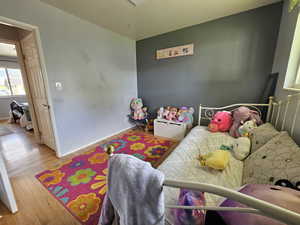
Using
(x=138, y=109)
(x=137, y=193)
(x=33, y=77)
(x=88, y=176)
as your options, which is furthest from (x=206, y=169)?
(x=33, y=77)

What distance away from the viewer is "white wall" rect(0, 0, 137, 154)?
6.01 feet

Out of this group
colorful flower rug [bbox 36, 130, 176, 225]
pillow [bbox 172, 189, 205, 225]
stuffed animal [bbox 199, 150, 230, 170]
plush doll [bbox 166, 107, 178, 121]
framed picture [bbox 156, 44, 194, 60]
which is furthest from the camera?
plush doll [bbox 166, 107, 178, 121]

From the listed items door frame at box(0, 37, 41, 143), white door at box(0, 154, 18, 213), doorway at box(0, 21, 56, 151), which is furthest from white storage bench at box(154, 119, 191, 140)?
door frame at box(0, 37, 41, 143)

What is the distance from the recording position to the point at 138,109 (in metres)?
3.29

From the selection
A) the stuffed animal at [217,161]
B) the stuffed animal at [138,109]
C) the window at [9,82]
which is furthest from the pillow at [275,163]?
the window at [9,82]

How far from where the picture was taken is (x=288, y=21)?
5.19 ft

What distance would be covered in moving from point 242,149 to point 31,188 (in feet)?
8.31

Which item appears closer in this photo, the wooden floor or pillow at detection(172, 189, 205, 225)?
pillow at detection(172, 189, 205, 225)

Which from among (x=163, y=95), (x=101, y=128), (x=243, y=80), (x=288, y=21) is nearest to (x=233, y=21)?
(x=288, y=21)

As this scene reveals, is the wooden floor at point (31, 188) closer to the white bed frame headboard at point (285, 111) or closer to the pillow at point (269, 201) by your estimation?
the pillow at point (269, 201)

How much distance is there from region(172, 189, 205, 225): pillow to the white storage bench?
1.99m

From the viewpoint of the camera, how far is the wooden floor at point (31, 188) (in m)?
1.17

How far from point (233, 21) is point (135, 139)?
296 cm

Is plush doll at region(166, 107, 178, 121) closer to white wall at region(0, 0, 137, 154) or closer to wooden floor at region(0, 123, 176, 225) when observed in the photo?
white wall at region(0, 0, 137, 154)
